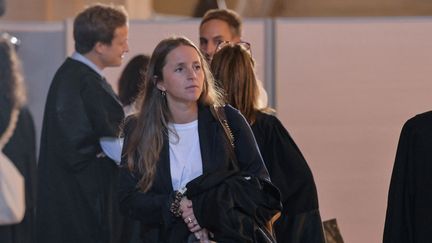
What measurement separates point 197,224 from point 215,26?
2755 millimetres

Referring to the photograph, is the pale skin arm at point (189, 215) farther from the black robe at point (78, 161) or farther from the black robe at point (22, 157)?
the black robe at point (78, 161)

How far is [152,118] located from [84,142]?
1694 mm

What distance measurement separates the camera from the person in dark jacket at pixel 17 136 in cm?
602

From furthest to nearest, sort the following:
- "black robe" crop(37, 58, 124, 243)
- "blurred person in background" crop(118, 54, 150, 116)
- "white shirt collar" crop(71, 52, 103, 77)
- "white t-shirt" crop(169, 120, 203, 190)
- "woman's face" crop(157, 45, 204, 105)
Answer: "blurred person in background" crop(118, 54, 150, 116), "white shirt collar" crop(71, 52, 103, 77), "black robe" crop(37, 58, 124, 243), "woman's face" crop(157, 45, 204, 105), "white t-shirt" crop(169, 120, 203, 190)

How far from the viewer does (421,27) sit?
29.8 feet

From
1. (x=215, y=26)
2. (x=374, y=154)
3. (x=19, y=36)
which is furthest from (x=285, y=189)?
(x=19, y=36)

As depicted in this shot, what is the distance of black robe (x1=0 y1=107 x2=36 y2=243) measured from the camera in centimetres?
675

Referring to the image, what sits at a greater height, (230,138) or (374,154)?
(230,138)

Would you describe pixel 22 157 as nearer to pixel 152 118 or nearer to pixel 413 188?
pixel 152 118

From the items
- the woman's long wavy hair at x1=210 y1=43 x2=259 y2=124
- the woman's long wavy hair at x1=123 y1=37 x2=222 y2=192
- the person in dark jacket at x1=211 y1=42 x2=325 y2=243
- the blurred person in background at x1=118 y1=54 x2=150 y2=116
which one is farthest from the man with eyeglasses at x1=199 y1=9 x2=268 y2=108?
the woman's long wavy hair at x1=123 y1=37 x2=222 y2=192

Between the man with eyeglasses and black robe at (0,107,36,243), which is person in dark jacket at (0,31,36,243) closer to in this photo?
black robe at (0,107,36,243)

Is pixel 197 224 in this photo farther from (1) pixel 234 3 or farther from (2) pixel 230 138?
(1) pixel 234 3

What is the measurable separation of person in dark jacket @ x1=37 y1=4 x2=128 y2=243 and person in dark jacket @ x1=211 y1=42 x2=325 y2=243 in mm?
1034

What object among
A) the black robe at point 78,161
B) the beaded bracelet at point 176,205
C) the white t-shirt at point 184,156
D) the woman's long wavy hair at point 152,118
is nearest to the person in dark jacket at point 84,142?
the black robe at point 78,161
